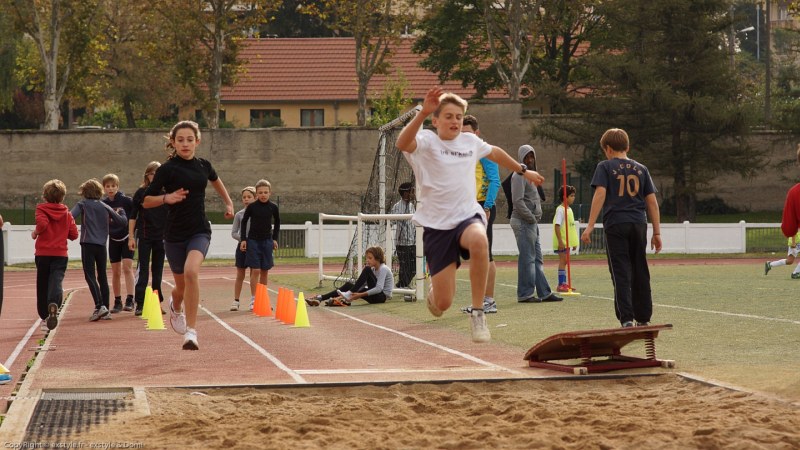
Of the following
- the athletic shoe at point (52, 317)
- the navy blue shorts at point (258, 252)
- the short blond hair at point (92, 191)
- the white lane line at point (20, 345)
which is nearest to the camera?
the white lane line at point (20, 345)

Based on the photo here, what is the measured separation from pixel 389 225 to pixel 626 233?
317 inches

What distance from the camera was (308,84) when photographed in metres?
67.4

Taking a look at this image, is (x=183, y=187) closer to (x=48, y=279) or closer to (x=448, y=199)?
(x=448, y=199)

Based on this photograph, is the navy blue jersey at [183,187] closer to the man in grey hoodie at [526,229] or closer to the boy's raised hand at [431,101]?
the boy's raised hand at [431,101]

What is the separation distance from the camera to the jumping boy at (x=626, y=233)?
36.4 ft

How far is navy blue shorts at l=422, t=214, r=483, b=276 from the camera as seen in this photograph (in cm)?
916

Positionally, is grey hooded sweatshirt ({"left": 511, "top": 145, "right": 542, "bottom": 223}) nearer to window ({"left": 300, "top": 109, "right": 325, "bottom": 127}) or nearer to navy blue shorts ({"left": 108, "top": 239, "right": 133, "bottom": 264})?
navy blue shorts ({"left": 108, "top": 239, "right": 133, "bottom": 264})

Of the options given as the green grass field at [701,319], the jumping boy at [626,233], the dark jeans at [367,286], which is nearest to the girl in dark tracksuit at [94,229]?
the dark jeans at [367,286]

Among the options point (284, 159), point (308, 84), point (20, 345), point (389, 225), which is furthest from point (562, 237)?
point (308, 84)

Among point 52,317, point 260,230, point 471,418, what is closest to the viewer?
point 471,418

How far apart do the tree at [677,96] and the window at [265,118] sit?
68.1 ft

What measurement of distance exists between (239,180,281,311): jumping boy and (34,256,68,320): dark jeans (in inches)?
140

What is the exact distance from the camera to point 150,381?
9352mm

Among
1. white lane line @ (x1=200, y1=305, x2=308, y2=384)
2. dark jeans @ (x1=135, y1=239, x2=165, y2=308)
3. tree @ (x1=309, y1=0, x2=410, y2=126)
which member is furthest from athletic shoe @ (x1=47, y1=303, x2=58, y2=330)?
tree @ (x1=309, y1=0, x2=410, y2=126)
